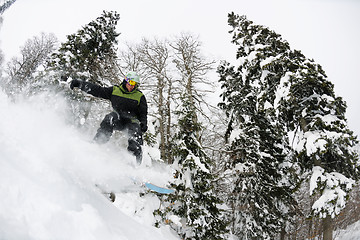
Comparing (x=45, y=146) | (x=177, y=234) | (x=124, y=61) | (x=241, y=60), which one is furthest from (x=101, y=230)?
(x=124, y=61)

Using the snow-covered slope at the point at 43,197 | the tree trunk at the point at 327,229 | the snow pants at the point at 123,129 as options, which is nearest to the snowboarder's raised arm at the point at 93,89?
the snow pants at the point at 123,129

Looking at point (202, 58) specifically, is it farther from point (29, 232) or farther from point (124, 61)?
point (29, 232)

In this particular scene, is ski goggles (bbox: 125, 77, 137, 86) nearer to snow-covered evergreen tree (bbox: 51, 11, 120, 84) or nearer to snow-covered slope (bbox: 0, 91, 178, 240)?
snow-covered slope (bbox: 0, 91, 178, 240)

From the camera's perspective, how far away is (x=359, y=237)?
30.4 feet

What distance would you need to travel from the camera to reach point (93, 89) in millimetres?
4512

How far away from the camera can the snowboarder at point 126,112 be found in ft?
14.5

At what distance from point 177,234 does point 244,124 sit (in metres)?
6.54

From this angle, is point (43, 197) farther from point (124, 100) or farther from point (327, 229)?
point (327, 229)

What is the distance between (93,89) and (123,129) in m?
1.16

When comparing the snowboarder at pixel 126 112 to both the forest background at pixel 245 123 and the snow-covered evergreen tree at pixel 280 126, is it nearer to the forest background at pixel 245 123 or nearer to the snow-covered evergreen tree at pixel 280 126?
the forest background at pixel 245 123

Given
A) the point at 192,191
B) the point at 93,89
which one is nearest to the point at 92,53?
the point at 93,89

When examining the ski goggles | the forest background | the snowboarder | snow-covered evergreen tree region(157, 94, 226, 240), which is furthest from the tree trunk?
the ski goggles

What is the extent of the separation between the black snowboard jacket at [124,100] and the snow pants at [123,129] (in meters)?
0.12

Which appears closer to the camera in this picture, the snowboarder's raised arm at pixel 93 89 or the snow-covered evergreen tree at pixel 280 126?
the snowboarder's raised arm at pixel 93 89
